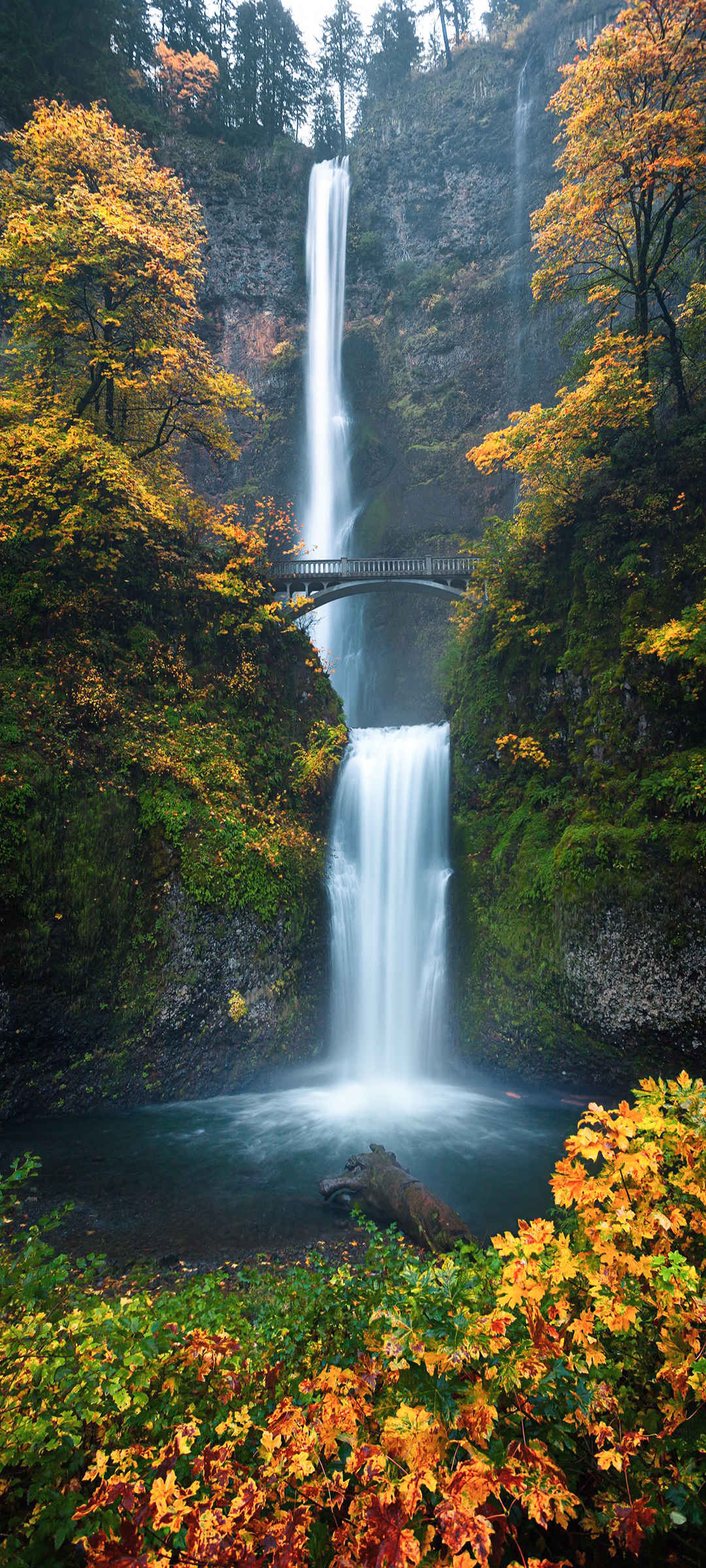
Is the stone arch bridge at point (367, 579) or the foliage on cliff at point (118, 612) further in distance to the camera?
the stone arch bridge at point (367, 579)

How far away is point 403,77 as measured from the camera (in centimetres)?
3412

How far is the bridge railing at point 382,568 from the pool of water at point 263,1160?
14022mm

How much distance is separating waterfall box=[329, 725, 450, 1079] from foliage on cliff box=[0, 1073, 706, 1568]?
10.5 metres

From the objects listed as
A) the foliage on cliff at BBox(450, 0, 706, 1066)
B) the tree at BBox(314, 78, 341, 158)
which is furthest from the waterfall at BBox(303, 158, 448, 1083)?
the tree at BBox(314, 78, 341, 158)

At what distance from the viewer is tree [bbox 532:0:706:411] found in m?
10.5

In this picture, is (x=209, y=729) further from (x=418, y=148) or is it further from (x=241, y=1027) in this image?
(x=418, y=148)

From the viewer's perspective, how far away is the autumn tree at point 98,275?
36.0 ft

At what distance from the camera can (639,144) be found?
1062cm

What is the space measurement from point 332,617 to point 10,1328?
27207 millimetres

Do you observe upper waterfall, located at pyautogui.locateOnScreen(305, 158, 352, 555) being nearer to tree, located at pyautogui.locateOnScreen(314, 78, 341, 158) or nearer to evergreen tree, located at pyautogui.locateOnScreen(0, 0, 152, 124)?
tree, located at pyautogui.locateOnScreen(314, 78, 341, 158)

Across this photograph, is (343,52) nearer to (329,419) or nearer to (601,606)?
(329,419)

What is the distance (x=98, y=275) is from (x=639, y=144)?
9984 mm

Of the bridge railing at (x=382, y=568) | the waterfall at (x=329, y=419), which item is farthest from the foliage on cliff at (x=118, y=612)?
the waterfall at (x=329, y=419)

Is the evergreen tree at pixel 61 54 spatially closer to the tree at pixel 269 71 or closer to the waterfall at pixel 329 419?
the tree at pixel 269 71
